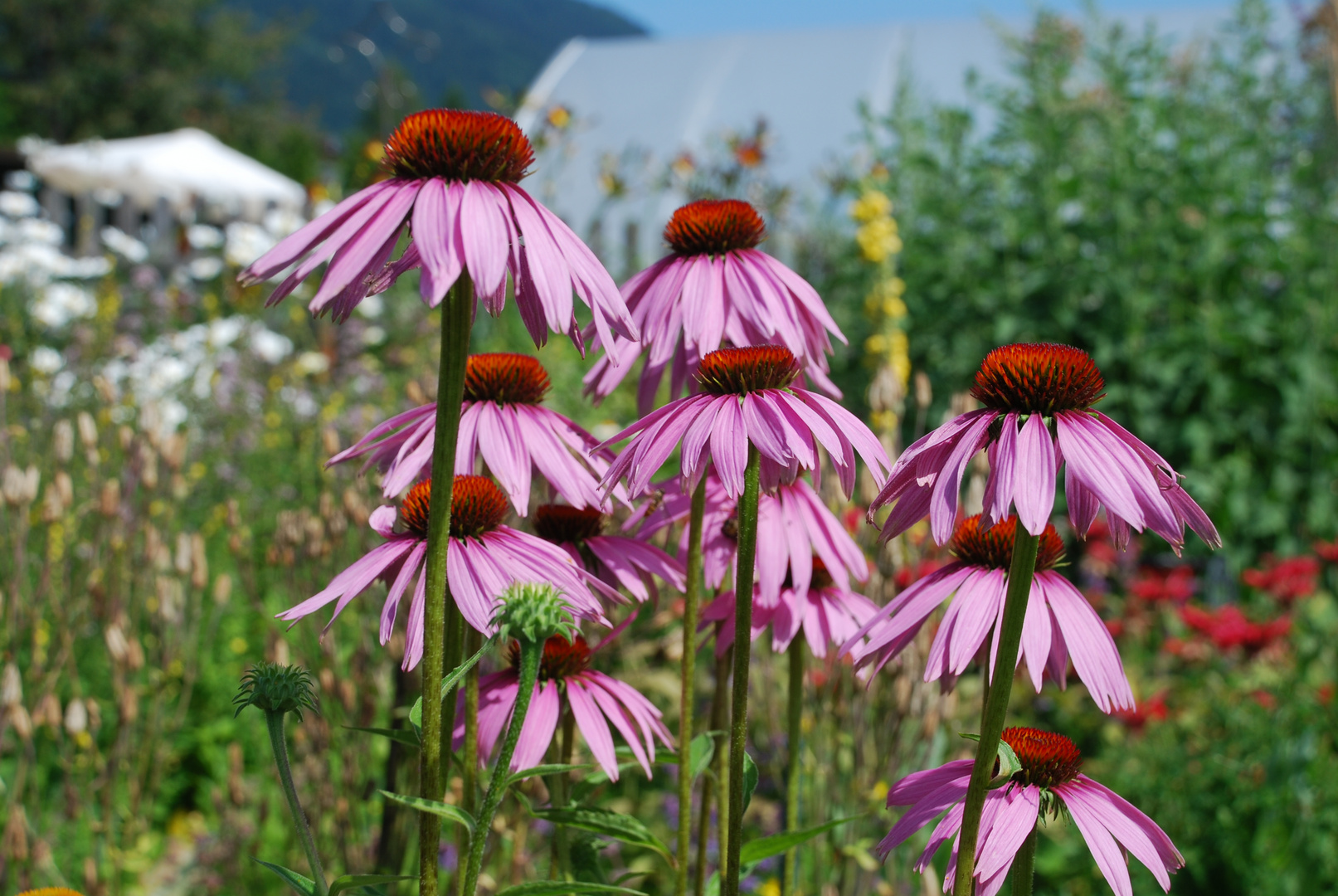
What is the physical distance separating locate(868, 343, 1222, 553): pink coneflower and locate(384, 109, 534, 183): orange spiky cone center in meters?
0.36

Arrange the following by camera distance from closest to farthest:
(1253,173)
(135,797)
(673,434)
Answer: (673,434)
(135,797)
(1253,173)

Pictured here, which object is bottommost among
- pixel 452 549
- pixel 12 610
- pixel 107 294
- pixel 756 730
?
pixel 756 730

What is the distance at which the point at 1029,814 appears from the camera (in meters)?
0.71

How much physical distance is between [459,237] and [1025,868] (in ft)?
1.91

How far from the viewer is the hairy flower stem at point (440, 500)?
0.66m

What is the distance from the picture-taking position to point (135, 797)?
1.70 m

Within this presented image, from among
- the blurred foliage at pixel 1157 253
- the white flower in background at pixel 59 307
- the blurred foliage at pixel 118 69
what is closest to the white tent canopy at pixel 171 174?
the white flower in background at pixel 59 307

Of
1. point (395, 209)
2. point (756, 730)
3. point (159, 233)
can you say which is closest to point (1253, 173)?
point (756, 730)

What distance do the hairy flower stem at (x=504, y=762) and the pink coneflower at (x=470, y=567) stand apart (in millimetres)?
61

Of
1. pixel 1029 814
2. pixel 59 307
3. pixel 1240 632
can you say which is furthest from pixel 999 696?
pixel 59 307

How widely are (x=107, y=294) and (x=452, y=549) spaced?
18.7 ft

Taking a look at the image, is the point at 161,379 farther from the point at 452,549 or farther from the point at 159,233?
the point at 159,233

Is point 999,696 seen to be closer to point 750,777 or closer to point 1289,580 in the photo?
point 750,777

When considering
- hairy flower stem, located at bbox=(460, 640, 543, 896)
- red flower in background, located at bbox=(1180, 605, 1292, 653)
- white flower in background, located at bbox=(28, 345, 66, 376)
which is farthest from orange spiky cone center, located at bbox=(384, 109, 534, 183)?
white flower in background, located at bbox=(28, 345, 66, 376)
